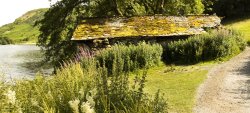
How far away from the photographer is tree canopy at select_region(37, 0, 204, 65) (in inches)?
1270

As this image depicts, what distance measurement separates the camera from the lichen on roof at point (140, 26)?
24438 millimetres

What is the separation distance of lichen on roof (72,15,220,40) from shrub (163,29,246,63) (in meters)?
1.55

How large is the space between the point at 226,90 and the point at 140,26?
11.8 m

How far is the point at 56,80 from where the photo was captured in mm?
9922

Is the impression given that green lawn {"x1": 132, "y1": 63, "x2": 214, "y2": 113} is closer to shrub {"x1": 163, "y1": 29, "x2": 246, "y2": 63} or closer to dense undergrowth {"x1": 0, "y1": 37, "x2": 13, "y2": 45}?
shrub {"x1": 163, "y1": 29, "x2": 246, "y2": 63}

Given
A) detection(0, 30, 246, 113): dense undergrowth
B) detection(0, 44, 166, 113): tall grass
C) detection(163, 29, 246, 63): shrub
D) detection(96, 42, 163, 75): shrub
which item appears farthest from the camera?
detection(163, 29, 246, 63): shrub

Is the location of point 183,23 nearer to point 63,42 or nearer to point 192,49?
point 192,49

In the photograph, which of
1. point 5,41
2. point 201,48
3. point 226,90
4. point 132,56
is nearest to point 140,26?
point 201,48

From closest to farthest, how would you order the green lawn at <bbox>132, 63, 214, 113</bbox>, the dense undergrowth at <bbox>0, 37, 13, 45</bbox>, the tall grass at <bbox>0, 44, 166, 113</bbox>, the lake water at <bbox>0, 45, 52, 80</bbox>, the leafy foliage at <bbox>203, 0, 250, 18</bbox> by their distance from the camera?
the tall grass at <bbox>0, 44, 166, 113</bbox>
the green lawn at <bbox>132, 63, 214, 113</bbox>
the lake water at <bbox>0, 45, 52, 80</bbox>
the leafy foliage at <bbox>203, 0, 250, 18</bbox>
the dense undergrowth at <bbox>0, 37, 13, 45</bbox>

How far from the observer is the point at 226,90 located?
1485 centimetres

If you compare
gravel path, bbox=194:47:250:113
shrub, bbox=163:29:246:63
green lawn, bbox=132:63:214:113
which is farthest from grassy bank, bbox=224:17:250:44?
green lawn, bbox=132:63:214:113

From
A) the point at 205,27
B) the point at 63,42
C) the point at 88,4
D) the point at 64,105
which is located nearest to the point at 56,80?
the point at 64,105

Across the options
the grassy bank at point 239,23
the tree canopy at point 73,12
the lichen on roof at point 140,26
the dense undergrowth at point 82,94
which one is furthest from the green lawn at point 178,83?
the grassy bank at point 239,23

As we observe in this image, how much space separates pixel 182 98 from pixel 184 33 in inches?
482
